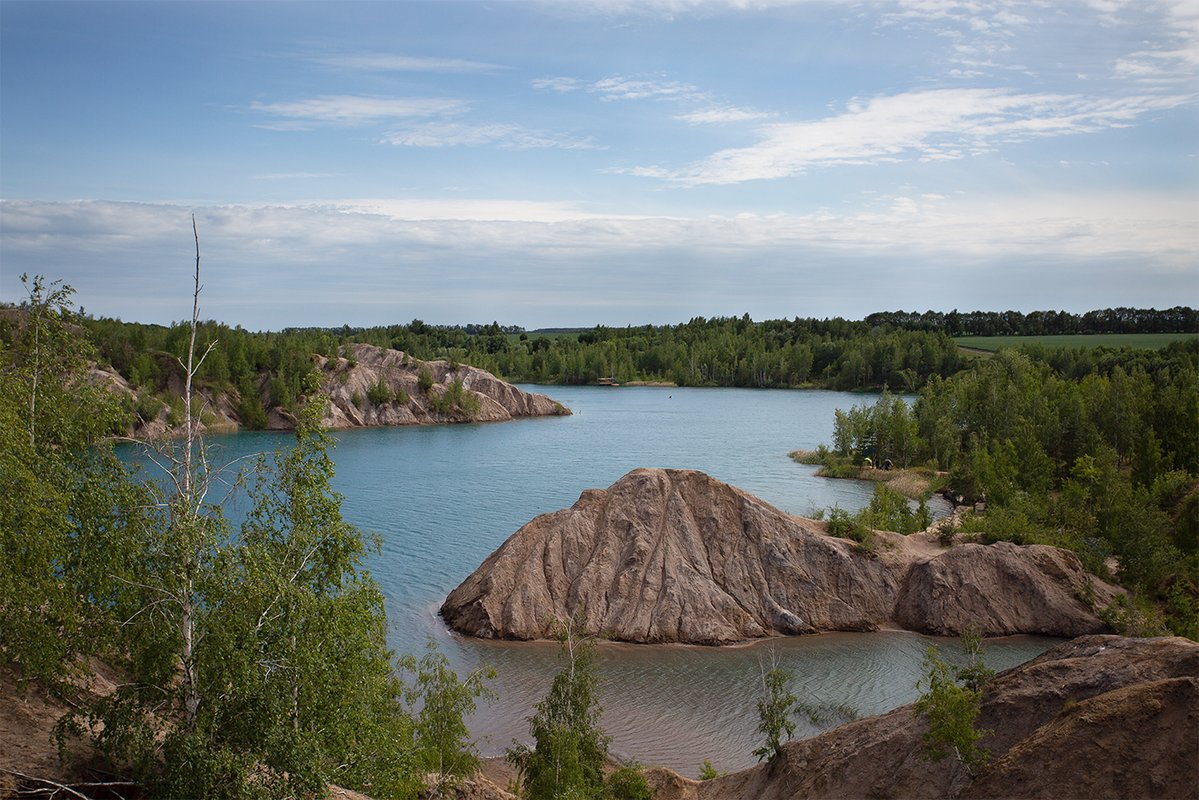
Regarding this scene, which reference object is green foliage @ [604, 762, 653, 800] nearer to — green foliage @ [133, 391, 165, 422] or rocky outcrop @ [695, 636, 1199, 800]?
rocky outcrop @ [695, 636, 1199, 800]

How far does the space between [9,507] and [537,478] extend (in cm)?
6345

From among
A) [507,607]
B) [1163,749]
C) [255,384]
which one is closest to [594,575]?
[507,607]

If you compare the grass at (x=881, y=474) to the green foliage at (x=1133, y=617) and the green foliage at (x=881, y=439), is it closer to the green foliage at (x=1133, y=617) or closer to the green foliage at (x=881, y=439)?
the green foliage at (x=881, y=439)

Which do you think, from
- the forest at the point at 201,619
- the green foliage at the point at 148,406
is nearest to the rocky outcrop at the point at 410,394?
the green foliage at the point at 148,406

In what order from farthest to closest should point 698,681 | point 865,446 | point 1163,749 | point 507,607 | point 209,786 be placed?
point 865,446 < point 507,607 < point 698,681 < point 1163,749 < point 209,786

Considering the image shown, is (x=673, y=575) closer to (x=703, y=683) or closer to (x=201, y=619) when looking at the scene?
(x=703, y=683)

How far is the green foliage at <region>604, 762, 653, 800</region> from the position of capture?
23.4 m

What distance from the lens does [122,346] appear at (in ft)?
382

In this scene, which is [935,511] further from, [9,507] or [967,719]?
[9,507]

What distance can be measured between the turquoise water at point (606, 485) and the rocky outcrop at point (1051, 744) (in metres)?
4.74

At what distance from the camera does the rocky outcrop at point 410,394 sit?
407 feet

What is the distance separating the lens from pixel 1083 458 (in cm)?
5966

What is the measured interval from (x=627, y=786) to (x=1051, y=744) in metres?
10.2

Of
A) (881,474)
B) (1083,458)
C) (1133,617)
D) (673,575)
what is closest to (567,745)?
(673,575)
